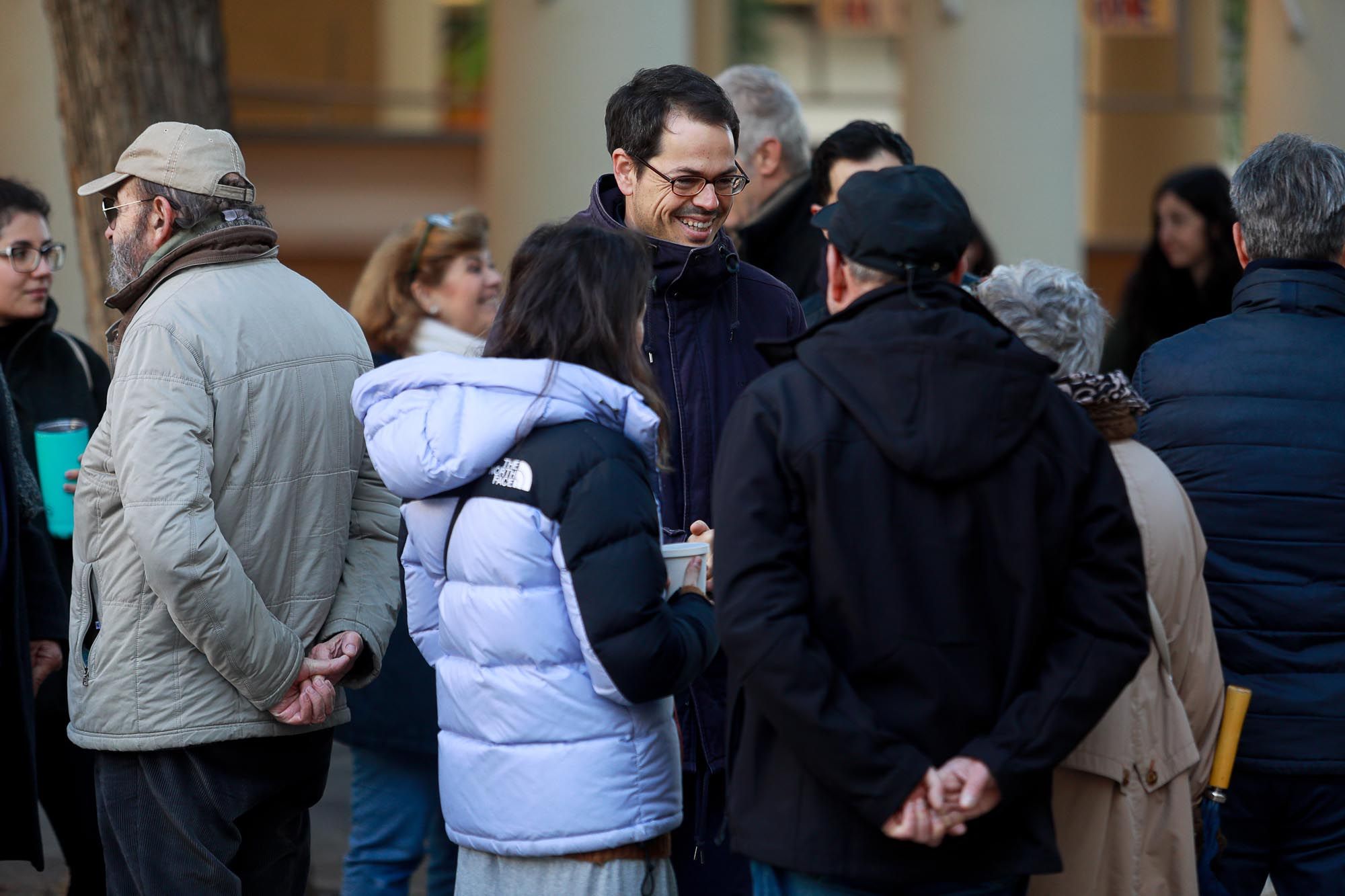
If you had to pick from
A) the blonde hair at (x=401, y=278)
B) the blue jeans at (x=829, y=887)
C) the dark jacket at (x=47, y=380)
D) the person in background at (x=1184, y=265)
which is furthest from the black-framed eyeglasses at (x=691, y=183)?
the person in background at (x=1184, y=265)

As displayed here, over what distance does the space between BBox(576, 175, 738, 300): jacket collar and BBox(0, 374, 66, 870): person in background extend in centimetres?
153

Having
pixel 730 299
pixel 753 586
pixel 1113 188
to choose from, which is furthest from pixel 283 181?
pixel 753 586

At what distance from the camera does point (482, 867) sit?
3045mm

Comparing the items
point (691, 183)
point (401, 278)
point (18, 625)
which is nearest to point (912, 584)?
point (691, 183)

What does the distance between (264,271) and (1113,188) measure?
17.1m

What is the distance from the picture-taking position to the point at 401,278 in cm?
496

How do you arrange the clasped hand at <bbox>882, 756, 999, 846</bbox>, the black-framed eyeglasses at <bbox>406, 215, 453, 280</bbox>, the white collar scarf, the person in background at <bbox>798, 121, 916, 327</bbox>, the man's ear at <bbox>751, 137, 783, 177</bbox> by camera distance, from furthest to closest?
1. the man's ear at <bbox>751, 137, 783, 177</bbox>
2. the black-framed eyeglasses at <bbox>406, 215, 453, 280</bbox>
3. the white collar scarf
4. the person in background at <bbox>798, 121, 916, 327</bbox>
5. the clasped hand at <bbox>882, 756, 999, 846</bbox>

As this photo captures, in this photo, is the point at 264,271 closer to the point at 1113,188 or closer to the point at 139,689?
the point at 139,689

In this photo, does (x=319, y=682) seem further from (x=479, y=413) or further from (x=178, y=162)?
(x=178, y=162)

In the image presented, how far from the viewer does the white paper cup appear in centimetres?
306

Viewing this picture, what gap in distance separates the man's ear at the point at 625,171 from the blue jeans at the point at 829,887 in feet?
5.34

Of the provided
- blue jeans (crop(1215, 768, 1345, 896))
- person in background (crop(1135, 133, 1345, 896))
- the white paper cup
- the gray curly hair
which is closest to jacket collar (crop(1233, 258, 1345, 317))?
person in background (crop(1135, 133, 1345, 896))

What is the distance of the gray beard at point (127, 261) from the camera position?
3502 millimetres

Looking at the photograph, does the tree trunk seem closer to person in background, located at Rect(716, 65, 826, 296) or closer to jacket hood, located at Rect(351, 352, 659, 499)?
person in background, located at Rect(716, 65, 826, 296)
